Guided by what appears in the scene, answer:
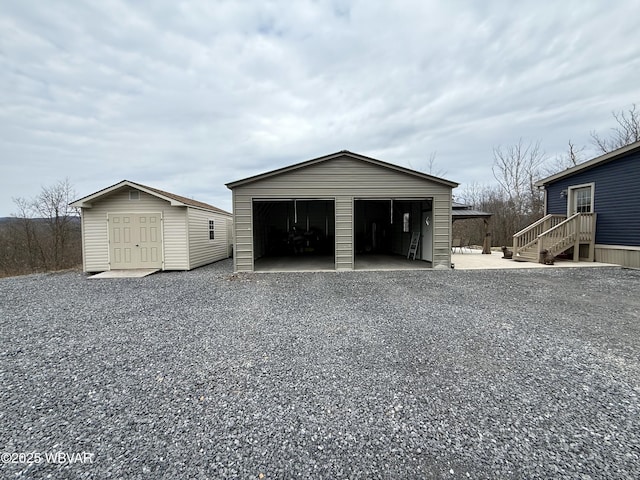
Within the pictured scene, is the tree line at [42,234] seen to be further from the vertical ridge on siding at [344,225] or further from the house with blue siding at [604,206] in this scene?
the house with blue siding at [604,206]

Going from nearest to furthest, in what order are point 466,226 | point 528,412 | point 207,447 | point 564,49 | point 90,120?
point 207,447 → point 528,412 → point 564,49 → point 90,120 → point 466,226

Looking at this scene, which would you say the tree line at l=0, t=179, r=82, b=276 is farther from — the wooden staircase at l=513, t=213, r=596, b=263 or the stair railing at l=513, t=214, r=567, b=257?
the wooden staircase at l=513, t=213, r=596, b=263

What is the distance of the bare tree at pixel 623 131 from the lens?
1540 cm

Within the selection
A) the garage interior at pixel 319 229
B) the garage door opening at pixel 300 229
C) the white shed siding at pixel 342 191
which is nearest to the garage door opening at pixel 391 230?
the garage interior at pixel 319 229

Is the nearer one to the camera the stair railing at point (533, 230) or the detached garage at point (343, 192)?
the detached garage at point (343, 192)

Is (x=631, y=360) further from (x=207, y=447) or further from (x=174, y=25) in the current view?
(x=174, y=25)

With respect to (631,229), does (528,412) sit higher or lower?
lower

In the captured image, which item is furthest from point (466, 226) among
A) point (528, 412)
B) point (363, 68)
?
point (528, 412)

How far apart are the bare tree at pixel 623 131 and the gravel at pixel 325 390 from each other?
18080 millimetres

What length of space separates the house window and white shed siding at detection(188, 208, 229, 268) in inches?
601

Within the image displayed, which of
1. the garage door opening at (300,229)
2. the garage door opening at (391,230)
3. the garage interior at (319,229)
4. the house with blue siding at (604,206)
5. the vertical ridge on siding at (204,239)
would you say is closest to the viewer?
the house with blue siding at (604,206)

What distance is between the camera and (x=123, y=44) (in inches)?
324

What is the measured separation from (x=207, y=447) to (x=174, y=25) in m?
10.6

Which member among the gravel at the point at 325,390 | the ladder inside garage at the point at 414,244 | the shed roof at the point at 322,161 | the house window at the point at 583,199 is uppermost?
the shed roof at the point at 322,161
